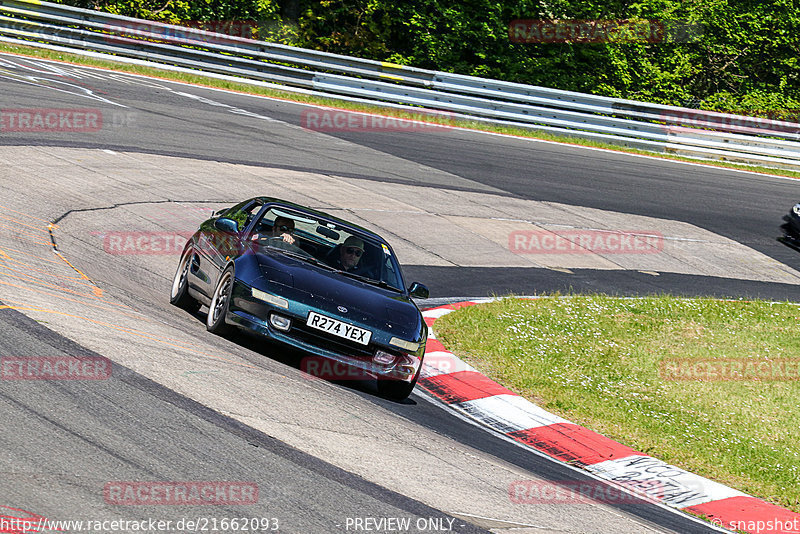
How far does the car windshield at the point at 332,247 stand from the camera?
9000 mm

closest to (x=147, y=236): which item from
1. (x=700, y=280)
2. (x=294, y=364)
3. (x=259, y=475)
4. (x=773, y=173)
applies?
(x=294, y=364)

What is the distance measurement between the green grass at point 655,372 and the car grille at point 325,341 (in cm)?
225

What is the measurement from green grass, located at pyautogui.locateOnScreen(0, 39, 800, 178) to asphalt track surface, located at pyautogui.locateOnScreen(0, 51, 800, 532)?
3.14ft

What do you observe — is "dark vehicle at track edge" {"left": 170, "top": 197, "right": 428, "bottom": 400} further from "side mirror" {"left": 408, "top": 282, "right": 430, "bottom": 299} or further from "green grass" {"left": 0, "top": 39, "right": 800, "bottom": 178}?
"green grass" {"left": 0, "top": 39, "right": 800, "bottom": 178}

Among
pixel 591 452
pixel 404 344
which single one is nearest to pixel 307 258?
pixel 404 344

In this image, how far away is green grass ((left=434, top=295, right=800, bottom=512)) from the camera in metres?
8.62

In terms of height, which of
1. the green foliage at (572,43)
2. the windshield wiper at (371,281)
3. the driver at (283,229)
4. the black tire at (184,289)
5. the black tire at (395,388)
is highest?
the green foliage at (572,43)

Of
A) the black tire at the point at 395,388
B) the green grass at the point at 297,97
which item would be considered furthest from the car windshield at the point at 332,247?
the green grass at the point at 297,97

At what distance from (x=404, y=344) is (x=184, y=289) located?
2.60m

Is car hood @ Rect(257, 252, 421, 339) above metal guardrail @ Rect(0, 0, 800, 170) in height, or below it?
below

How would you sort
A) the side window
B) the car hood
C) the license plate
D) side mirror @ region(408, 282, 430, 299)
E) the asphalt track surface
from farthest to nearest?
the side window → side mirror @ region(408, 282, 430, 299) → the car hood → the license plate → the asphalt track surface

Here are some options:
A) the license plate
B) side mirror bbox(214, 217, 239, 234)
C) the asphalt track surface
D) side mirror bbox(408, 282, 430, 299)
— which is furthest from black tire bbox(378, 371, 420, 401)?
side mirror bbox(214, 217, 239, 234)

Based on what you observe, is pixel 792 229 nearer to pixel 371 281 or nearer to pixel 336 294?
pixel 371 281

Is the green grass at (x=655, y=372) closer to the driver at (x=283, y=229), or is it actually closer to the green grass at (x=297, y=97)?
the driver at (x=283, y=229)
